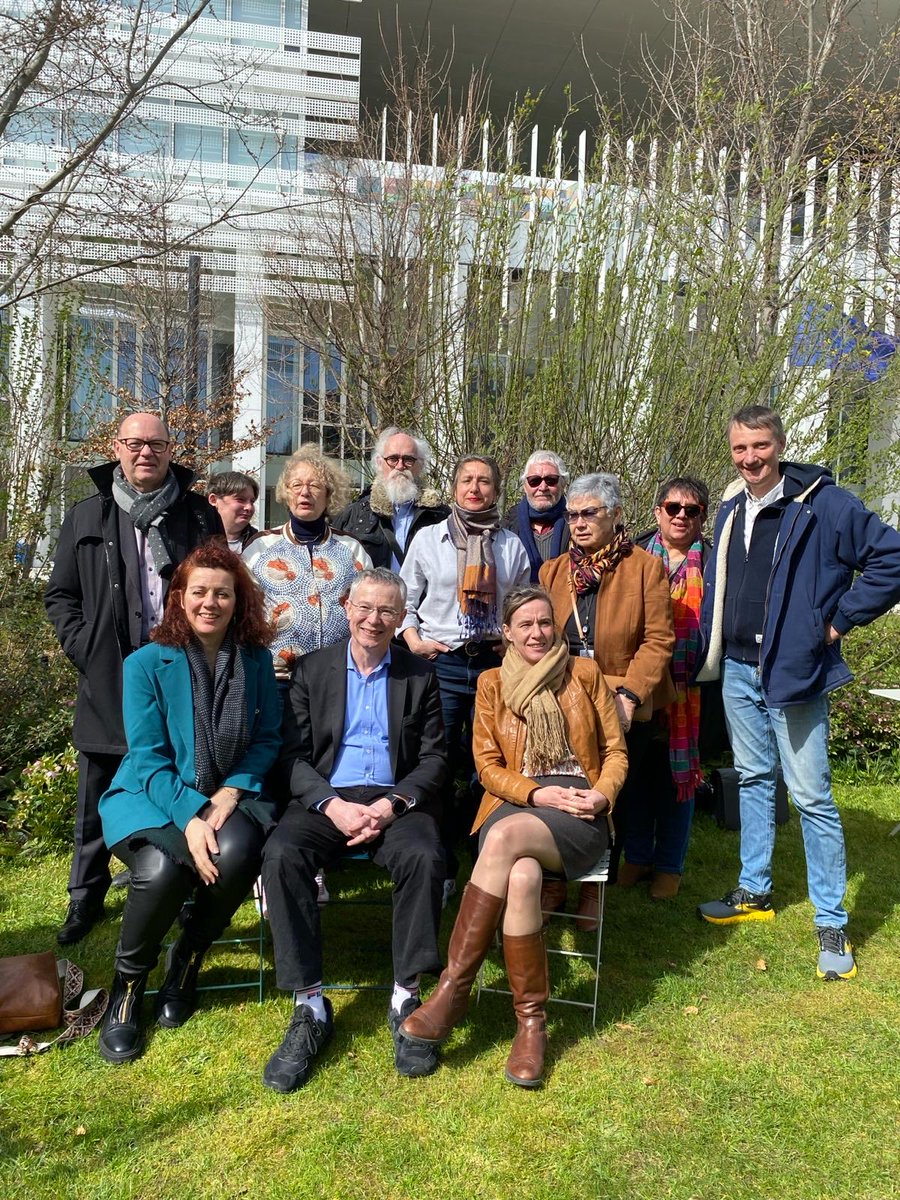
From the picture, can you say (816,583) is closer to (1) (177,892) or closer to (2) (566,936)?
(2) (566,936)

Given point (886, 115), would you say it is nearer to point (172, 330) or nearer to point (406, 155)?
point (406, 155)

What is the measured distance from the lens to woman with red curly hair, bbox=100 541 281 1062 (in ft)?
10.6

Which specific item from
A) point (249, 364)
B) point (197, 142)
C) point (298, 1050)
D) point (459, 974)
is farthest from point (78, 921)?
point (197, 142)

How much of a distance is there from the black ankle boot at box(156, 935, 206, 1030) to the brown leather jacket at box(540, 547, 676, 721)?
206cm

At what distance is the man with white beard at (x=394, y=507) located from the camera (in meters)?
5.04

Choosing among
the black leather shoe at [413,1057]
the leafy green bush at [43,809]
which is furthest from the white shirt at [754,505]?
the leafy green bush at [43,809]

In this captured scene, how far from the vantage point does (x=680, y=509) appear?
4.57 meters

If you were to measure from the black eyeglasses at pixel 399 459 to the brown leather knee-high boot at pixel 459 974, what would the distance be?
2581mm

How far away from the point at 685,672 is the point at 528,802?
4.52 feet

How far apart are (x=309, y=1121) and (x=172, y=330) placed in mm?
12451

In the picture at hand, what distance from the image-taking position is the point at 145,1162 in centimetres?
266

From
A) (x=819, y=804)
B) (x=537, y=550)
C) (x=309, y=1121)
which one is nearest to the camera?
(x=309, y=1121)

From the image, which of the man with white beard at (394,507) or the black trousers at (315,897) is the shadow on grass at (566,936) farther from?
the man with white beard at (394,507)

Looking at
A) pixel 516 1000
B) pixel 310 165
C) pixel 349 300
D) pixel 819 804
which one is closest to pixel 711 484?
pixel 349 300
